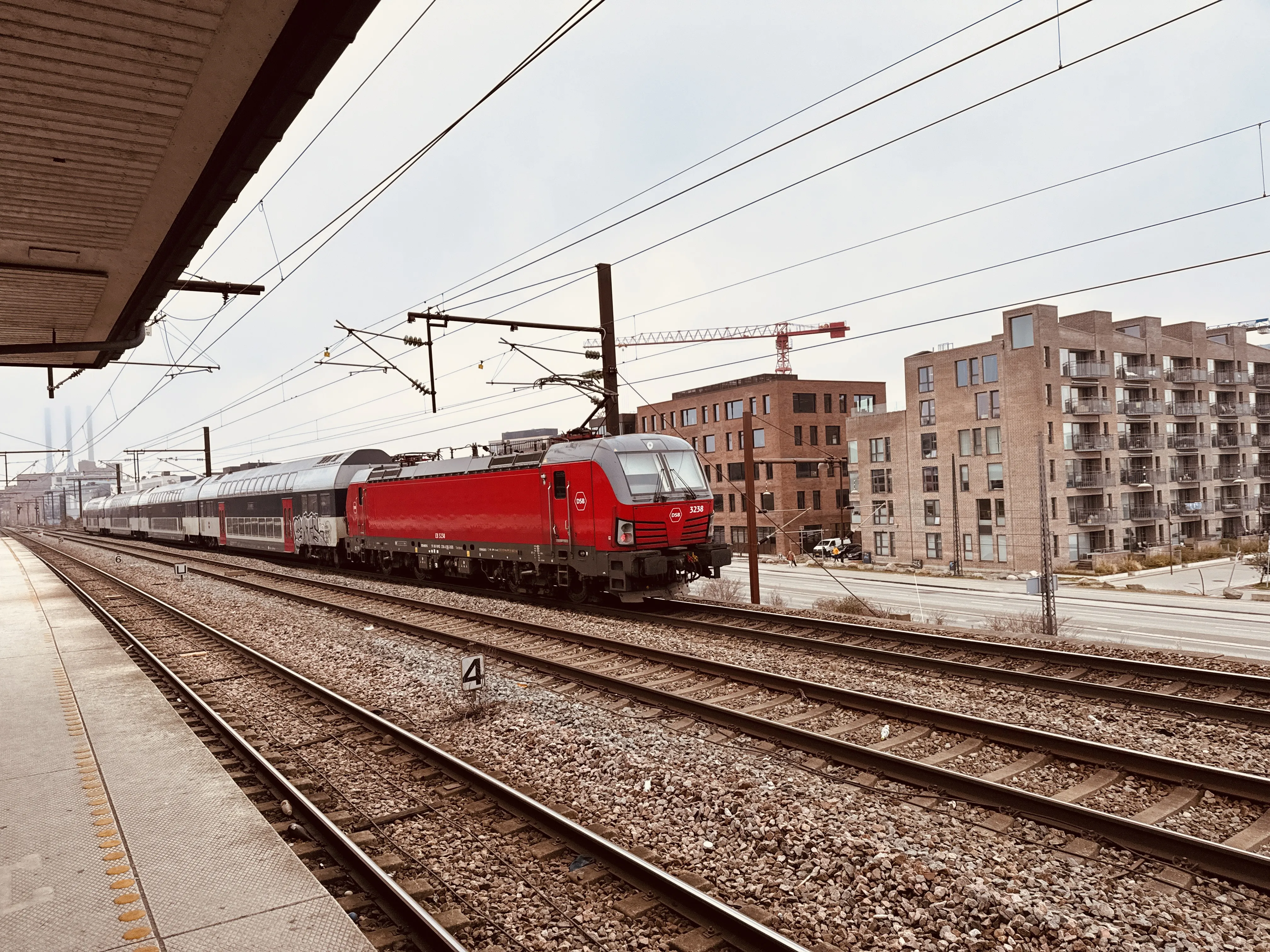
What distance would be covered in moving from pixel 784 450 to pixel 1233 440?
35.8 meters

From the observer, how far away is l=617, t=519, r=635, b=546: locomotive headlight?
15406mm

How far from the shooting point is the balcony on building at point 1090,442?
49281mm

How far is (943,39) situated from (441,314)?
11.9 m

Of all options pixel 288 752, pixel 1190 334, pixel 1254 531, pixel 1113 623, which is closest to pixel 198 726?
pixel 288 752

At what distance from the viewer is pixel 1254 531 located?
2472 inches

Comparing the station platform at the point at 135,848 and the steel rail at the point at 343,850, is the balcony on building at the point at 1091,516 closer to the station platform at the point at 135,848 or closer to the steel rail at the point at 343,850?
the steel rail at the point at 343,850

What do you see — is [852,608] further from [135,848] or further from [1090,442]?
[1090,442]

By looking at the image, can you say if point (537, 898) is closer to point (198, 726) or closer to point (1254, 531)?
point (198, 726)

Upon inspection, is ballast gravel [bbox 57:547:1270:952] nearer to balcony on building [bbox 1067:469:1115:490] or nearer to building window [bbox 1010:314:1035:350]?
building window [bbox 1010:314:1035:350]

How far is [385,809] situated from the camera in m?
6.71

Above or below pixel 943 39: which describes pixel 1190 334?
above

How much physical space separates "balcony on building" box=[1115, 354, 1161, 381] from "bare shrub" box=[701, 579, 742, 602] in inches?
1493

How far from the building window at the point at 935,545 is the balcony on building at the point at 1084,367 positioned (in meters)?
13.3

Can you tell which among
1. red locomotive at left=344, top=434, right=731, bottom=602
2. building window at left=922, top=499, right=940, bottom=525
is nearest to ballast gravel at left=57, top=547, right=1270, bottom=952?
red locomotive at left=344, top=434, right=731, bottom=602
